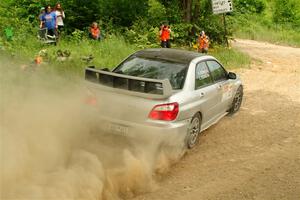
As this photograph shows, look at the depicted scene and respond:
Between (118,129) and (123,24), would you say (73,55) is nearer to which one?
(118,129)

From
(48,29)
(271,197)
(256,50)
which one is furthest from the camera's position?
(256,50)

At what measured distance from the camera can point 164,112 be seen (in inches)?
270

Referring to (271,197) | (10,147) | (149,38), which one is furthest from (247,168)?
A: (149,38)

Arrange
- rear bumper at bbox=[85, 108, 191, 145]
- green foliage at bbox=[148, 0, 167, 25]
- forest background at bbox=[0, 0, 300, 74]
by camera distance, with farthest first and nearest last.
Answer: green foliage at bbox=[148, 0, 167, 25] → forest background at bbox=[0, 0, 300, 74] → rear bumper at bbox=[85, 108, 191, 145]

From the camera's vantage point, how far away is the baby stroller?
1550 cm

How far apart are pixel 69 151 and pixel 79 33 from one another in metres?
11.1

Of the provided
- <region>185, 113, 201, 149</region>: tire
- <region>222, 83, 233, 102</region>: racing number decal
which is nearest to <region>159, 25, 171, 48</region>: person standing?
<region>222, 83, 233, 102</region>: racing number decal

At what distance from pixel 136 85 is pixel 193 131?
4.61 ft

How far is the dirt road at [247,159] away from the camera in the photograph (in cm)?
626

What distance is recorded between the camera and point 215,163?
24.0 feet

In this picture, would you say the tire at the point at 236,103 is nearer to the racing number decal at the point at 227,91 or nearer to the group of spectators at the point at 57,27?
the racing number decal at the point at 227,91

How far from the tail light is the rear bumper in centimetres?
8

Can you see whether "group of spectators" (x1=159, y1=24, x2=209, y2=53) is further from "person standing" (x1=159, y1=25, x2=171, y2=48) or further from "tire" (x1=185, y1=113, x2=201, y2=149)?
"tire" (x1=185, y1=113, x2=201, y2=149)

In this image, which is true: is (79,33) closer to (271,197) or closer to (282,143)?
(282,143)
